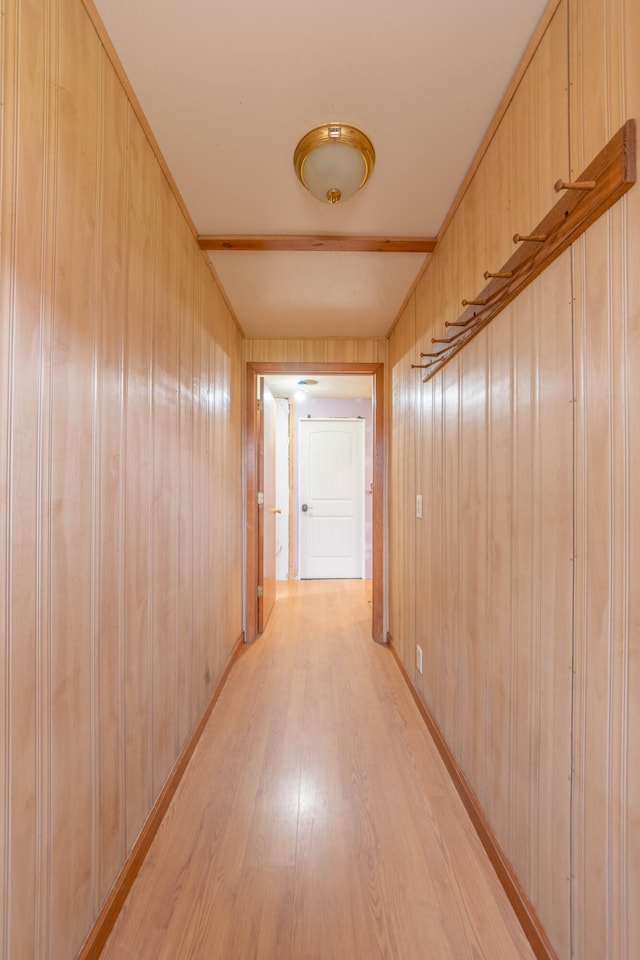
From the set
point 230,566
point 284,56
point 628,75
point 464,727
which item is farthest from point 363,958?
point 284,56

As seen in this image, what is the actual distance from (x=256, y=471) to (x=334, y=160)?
2.05 m

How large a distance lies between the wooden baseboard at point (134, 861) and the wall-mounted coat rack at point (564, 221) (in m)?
2.00

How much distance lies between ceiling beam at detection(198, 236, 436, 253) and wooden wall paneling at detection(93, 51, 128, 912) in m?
0.69

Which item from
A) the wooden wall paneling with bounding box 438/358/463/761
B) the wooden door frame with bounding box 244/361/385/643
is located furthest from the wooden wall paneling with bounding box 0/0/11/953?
the wooden door frame with bounding box 244/361/385/643

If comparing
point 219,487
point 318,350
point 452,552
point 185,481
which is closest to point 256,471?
point 219,487

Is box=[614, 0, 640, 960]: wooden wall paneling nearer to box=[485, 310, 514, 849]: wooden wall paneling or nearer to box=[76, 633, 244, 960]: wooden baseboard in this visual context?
box=[485, 310, 514, 849]: wooden wall paneling

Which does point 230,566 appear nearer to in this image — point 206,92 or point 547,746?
point 547,746

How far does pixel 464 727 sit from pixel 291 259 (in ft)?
7.27

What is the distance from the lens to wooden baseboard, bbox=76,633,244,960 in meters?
0.97

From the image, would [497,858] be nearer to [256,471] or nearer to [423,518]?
[423,518]

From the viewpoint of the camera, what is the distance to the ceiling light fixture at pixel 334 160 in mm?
1245

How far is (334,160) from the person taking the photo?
51.3 inches

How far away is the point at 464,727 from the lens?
58.4 inches

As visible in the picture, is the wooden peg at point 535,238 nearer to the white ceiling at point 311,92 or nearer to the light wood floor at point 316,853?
the white ceiling at point 311,92
